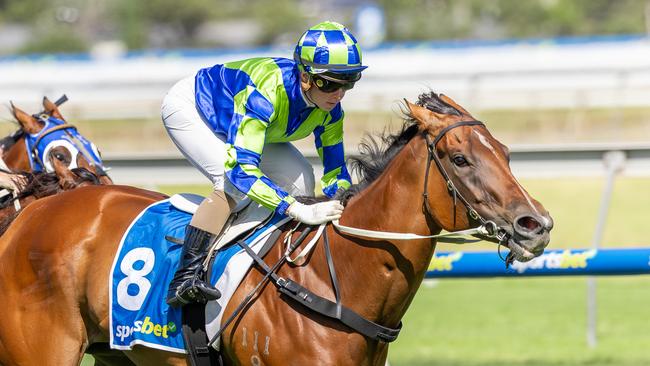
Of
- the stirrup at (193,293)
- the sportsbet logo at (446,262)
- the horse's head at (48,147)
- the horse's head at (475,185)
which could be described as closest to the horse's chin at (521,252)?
the horse's head at (475,185)

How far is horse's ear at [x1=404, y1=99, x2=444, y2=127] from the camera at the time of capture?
4.09 m

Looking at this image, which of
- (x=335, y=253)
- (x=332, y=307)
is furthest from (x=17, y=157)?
(x=332, y=307)

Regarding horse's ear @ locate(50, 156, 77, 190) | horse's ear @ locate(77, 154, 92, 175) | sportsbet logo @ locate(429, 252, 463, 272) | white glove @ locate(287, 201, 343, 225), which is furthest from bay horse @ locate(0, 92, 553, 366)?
sportsbet logo @ locate(429, 252, 463, 272)

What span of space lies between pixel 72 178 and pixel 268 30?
5827 cm

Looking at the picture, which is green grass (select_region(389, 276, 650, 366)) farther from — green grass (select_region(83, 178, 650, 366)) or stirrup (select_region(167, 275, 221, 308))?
stirrup (select_region(167, 275, 221, 308))

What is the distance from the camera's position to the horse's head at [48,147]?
636 centimetres

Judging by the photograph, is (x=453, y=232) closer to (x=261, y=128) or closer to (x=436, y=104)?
(x=436, y=104)

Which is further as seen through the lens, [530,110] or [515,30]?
[515,30]

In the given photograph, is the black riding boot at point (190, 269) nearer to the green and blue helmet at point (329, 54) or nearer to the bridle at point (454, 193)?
the green and blue helmet at point (329, 54)

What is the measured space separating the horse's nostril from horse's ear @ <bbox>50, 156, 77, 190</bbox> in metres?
2.75

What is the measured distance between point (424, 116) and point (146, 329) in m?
1.62

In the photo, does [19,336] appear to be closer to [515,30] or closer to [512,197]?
Answer: [512,197]

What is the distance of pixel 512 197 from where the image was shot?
384 centimetres

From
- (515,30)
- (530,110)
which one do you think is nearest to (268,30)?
(515,30)
